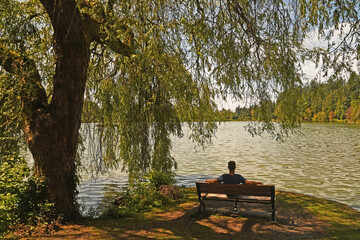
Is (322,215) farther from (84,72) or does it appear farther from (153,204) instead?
(84,72)

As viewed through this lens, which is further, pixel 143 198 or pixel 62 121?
pixel 143 198

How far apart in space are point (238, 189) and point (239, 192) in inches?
2.8

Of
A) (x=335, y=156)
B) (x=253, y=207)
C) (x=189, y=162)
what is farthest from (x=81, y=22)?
(x=335, y=156)

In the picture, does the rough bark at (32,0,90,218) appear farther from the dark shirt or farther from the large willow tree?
the dark shirt

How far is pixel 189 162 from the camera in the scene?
841 inches

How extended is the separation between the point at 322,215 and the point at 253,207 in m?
1.56

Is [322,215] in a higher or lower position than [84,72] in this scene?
lower

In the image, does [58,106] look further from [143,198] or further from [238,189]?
[238,189]

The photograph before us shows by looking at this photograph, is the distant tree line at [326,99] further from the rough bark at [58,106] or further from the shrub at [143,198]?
the shrub at [143,198]

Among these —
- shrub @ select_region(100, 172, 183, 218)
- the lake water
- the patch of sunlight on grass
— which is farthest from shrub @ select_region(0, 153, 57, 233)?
the patch of sunlight on grass

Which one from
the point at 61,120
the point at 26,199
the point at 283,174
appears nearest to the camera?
the point at 26,199

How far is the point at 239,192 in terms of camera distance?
260 inches

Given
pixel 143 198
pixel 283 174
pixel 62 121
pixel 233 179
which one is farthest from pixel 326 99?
pixel 283 174

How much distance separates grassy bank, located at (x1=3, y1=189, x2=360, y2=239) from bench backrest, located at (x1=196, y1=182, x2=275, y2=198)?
61cm
